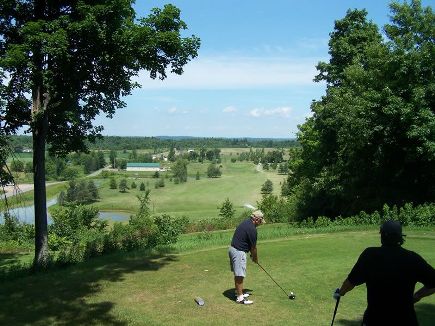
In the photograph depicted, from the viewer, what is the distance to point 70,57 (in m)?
12.8

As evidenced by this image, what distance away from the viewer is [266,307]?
363 inches

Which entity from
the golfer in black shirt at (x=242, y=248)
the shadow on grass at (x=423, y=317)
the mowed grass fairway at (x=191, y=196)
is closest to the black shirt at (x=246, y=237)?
the golfer in black shirt at (x=242, y=248)

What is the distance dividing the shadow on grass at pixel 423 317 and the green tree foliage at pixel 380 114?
15.9m

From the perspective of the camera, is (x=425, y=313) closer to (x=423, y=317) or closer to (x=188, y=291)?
(x=423, y=317)

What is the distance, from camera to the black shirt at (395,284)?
481cm

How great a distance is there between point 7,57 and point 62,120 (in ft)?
9.62

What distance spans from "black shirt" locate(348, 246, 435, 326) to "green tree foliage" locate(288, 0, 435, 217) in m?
20.0

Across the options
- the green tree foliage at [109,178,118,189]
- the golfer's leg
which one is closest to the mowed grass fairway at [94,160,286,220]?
the green tree foliage at [109,178,118,189]

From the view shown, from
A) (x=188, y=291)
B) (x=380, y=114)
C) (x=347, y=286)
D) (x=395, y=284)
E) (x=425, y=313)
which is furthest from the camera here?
(x=380, y=114)

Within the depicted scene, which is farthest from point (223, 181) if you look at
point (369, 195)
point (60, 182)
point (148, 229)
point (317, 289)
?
point (317, 289)

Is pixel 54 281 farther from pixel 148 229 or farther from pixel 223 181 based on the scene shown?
pixel 223 181

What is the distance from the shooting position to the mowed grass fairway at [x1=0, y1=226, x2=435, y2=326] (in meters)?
8.73

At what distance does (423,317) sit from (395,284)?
4.21 meters

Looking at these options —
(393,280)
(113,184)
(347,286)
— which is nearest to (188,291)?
(347,286)
